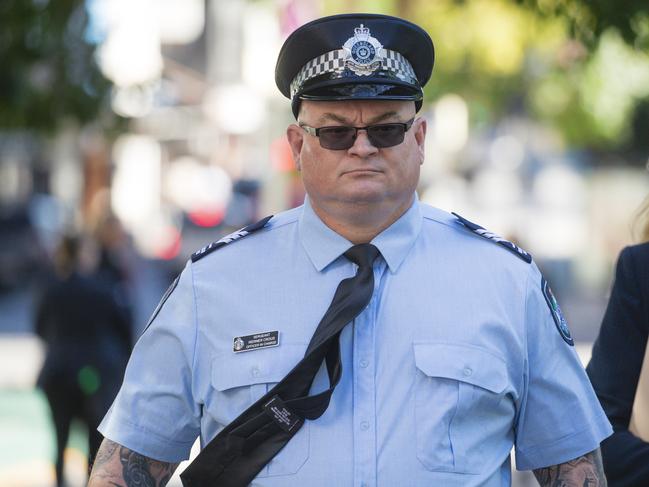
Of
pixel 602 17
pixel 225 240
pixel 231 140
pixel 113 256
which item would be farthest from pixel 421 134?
pixel 231 140

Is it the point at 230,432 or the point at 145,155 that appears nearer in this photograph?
the point at 230,432

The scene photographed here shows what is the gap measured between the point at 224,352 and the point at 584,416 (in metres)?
0.84

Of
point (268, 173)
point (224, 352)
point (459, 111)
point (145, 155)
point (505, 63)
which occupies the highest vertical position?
point (224, 352)

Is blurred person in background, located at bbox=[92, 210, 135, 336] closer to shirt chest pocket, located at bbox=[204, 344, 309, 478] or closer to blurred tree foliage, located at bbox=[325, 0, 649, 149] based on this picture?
blurred tree foliage, located at bbox=[325, 0, 649, 149]

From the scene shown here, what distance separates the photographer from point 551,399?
9.78ft

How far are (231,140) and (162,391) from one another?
49641 mm

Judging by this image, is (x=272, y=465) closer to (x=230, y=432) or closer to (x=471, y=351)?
(x=230, y=432)

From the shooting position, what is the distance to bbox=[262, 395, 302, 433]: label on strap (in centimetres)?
288

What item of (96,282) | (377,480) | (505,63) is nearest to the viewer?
(377,480)

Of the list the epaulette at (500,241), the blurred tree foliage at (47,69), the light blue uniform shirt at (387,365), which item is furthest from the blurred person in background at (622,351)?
the blurred tree foliage at (47,69)

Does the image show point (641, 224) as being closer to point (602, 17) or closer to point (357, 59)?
point (357, 59)

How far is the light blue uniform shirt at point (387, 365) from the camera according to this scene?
286cm

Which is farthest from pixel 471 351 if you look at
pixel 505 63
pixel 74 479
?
pixel 505 63

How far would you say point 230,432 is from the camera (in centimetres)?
293
